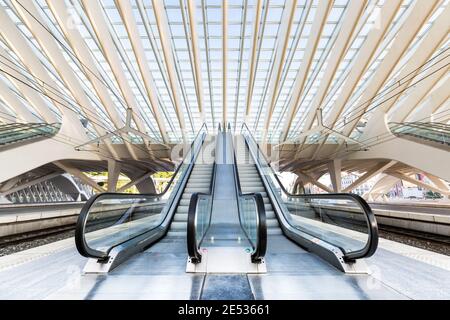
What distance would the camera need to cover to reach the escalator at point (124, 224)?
2.83 meters

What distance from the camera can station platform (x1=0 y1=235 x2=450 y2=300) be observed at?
2.29 meters

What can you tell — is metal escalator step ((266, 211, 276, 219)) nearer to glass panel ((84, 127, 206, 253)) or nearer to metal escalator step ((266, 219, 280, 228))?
metal escalator step ((266, 219, 280, 228))

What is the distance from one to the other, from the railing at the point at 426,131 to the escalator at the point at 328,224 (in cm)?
957

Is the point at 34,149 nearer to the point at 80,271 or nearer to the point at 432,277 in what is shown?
the point at 80,271

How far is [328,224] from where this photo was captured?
3.82 m

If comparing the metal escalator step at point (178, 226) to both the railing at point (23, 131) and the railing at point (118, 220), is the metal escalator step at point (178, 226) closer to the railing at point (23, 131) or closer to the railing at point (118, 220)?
the railing at point (118, 220)

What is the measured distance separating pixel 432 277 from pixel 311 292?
1.56 metres

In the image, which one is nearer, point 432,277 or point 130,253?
point 432,277

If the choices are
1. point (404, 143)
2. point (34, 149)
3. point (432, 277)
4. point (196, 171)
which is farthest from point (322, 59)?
point (34, 149)

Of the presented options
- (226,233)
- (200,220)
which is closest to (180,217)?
(226,233)

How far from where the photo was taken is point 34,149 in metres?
10.8

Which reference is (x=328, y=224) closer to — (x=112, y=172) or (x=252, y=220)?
(x=252, y=220)

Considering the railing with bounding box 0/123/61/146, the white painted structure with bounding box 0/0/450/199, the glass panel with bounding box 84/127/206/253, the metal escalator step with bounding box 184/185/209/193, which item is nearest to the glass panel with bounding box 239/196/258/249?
the glass panel with bounding box 84/127/206/253

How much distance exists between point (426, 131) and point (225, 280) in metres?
13.4
